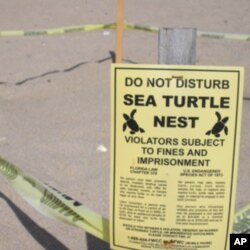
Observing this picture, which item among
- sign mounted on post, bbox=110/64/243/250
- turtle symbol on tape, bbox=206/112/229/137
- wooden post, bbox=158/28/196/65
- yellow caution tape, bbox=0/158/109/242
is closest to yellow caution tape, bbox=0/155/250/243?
yellow caution tape, bbox=0/158/109/242

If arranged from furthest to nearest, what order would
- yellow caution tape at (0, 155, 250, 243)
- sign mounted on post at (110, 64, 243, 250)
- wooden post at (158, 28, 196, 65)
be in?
1. yellow caution tape at (0, 155, 250, 243)
2. wooden post at (158, 28, 196, 65)
3. sign mounted on post at (110, 64, 243, 250)

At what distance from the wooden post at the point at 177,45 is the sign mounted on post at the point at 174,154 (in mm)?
194

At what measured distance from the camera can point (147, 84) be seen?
2461mm

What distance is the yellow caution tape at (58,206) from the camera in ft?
9.11

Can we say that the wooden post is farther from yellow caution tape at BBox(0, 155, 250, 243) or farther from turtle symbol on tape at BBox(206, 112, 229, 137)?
yellow caution tape at BBox(0, 155, 250, 243)

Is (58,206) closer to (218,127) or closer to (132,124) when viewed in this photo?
(132,124)

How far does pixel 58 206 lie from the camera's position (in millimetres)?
2816

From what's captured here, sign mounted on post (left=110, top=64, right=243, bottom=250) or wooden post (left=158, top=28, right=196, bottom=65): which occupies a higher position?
wooden post (left=158, top=28, right=196, bottom=65)

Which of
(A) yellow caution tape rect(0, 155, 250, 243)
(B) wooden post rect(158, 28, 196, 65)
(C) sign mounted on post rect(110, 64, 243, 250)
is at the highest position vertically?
(B) wooden post rect(158, 28, 196, 65)

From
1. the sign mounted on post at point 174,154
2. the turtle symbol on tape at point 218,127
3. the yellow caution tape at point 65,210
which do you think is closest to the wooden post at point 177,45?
the sign mounted on post at point 174,154

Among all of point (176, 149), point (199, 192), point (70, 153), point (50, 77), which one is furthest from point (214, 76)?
point (50, 77)

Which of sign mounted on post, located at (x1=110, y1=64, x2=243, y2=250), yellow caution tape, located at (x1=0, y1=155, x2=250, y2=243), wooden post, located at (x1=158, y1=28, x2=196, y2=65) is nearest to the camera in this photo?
sign mounted on post, located at (x1=110, y1=64, x2=243, y2=250)

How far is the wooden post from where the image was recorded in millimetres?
2576

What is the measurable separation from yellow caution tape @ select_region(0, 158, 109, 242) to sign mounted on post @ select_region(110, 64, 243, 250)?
0.17 metres
